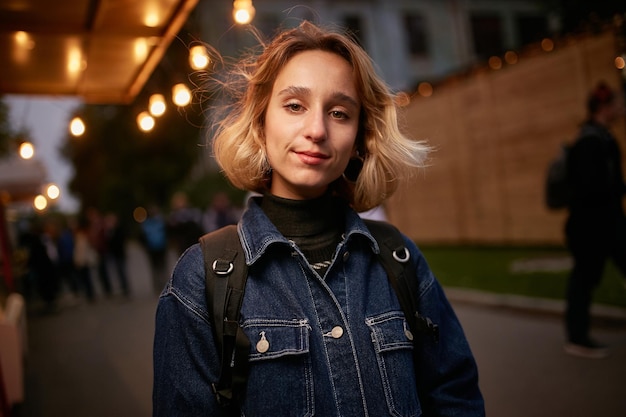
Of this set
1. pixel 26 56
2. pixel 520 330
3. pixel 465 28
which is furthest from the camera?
pixel 465 28

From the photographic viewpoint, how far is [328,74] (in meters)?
1.82

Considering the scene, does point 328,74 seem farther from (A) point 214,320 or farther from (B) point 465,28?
(B) point 465,28

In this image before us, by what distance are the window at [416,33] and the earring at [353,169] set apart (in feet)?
93.6

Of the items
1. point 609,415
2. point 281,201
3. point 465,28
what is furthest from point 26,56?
point 465,28

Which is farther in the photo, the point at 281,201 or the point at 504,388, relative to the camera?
the point at 504,388

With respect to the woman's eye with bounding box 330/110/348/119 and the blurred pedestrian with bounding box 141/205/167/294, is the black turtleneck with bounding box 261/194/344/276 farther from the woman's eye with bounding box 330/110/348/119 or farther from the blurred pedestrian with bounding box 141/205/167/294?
the blurred pedestrian with bounding box 141/205/167/294

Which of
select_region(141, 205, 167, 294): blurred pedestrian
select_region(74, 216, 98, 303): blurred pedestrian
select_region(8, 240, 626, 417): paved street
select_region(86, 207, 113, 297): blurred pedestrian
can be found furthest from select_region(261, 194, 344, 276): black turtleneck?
select_region(86, 207, 113, 297): blurred pedestrian

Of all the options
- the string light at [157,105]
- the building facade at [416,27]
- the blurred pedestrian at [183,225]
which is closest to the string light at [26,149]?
the string light at [157,105]

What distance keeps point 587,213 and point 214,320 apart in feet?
16.1

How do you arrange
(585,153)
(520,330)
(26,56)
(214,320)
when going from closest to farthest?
(214,320), (585,153), (26,56), (520,330)

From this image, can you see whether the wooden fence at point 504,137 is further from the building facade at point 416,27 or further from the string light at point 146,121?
the building facade at point 416,27

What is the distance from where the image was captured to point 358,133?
2.10 metres

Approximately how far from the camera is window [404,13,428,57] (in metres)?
29.2

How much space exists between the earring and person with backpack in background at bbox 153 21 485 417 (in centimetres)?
6
